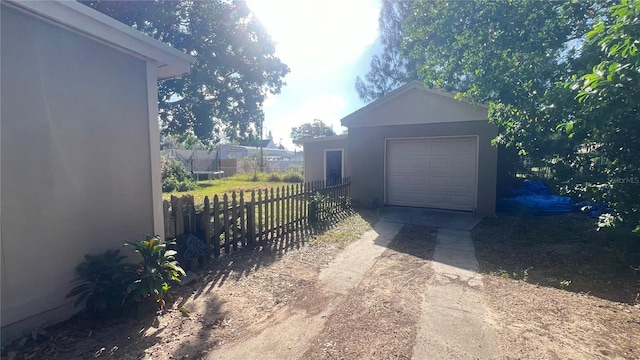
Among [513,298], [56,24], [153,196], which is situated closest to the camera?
[56,24]

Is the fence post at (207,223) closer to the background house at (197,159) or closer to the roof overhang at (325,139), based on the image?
the roof overhang at (325,139)

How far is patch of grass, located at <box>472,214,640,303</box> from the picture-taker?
158 inches

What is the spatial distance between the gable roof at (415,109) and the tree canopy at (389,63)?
394 inches

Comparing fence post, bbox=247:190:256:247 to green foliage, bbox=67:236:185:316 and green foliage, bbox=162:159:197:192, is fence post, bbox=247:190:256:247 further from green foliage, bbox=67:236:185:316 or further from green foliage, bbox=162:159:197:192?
green foliage, bbox=162:159:197:192

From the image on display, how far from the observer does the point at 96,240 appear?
134 inches

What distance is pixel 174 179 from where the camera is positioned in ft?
57.2

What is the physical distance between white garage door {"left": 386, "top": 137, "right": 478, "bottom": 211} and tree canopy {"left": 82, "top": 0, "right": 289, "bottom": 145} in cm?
570

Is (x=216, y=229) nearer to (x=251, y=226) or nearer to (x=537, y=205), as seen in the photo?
(x=251, y=226)

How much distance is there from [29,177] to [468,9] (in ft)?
28.2

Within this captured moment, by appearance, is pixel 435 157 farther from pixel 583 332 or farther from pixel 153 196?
pixel 153 196

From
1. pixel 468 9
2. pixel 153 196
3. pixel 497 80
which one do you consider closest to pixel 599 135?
pixel 497 80

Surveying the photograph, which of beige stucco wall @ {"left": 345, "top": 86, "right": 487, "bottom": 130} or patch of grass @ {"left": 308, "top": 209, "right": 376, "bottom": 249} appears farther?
beige stucco wall @ {"left": 345, "top": 86, "right": 487, "bottom": 130}

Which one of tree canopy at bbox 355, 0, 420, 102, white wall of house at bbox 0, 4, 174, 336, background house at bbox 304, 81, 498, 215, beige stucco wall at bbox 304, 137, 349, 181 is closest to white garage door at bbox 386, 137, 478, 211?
background house at bbox 304, 81, 498, 215

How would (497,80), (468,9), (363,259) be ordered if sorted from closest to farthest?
(363,259) → (497,80) → (468,9)
